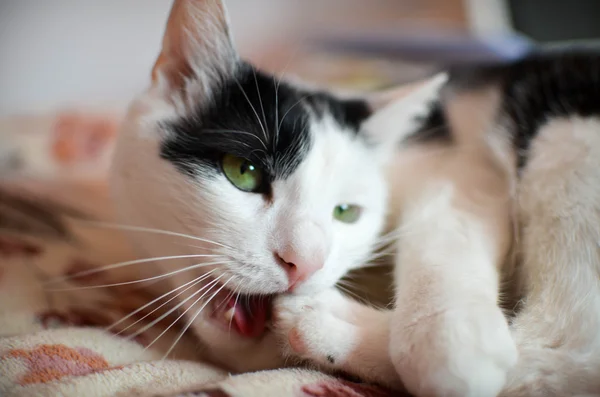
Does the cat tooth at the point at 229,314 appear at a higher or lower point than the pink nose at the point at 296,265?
lower

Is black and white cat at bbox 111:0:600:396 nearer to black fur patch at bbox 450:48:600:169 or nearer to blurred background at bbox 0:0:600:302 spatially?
black fur patch at bbox 450:48:600:169

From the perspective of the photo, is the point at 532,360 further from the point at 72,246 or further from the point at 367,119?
the point at 72,246

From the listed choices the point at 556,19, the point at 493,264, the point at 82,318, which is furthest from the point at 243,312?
the point at 556,19

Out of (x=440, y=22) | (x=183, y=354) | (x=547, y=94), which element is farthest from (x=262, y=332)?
(x=440, y=22)

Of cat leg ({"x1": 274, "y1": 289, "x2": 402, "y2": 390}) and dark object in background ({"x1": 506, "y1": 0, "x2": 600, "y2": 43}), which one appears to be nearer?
cat leg ({"x1": 274, "y1": 289, "x2": 402, "y2": 390})

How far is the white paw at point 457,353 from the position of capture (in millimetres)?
587

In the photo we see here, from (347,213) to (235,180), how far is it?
24cm

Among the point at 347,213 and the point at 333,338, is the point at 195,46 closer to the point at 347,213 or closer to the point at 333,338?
the point at 347,213

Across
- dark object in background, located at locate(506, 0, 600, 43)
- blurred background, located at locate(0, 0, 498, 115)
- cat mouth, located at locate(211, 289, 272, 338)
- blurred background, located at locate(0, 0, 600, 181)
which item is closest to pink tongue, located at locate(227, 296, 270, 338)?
cat mouth, located at locate(211, 289, 272, 338)

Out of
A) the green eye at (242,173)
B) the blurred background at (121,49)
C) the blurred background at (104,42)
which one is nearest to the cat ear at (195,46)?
the green eye at (242,173)

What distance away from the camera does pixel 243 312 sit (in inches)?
30.9

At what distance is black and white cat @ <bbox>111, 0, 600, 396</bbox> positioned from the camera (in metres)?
0.66

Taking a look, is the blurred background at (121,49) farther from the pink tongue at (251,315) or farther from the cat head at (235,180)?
the pink tongue at (251,315)

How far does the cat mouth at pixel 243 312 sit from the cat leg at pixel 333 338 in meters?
0.05
